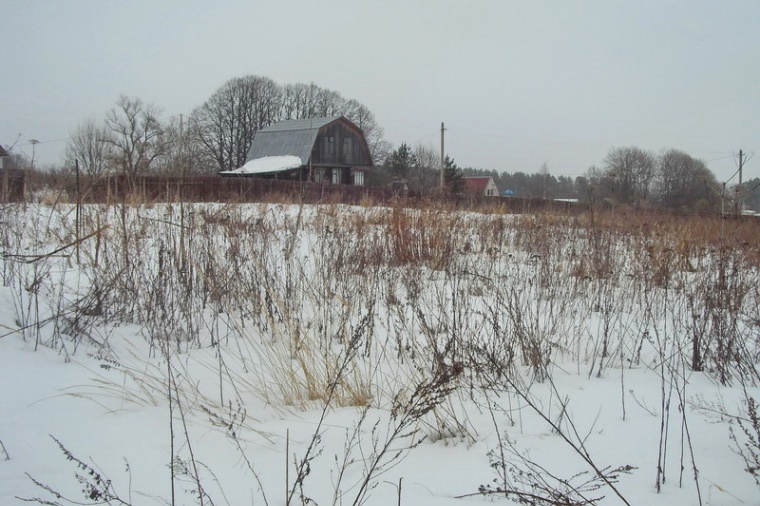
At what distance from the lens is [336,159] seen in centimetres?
3759

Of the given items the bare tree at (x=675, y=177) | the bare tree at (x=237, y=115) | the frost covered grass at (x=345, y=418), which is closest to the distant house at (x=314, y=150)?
the bare tree at (x=237, y=115)

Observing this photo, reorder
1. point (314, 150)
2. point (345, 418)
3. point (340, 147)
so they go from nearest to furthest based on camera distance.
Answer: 1. point (345, 418)
2. point (314, 150)
3. point (340, 147)

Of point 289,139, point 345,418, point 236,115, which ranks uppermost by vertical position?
point 236,115

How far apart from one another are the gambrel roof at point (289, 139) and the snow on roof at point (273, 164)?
108 centimetres

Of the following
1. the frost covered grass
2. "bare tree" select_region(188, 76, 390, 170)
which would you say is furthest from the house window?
the frost covered grass

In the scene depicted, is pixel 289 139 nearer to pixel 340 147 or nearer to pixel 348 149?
pixel 340 147

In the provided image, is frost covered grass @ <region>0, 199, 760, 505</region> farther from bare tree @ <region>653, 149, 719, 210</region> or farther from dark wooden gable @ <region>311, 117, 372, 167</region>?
bare tree @ <region>653, 149, 719, 210</region>

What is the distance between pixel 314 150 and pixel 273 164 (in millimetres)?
3622

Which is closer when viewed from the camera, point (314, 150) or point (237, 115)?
point (314, 150)

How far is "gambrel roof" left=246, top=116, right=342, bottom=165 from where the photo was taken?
116ft

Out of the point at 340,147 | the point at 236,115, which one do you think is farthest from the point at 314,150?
the point at 236,115

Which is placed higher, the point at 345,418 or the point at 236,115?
the point at 236,115

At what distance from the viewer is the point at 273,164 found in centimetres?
3391

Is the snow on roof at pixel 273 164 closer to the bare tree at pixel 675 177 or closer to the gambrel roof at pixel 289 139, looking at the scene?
the gambrel roof at pixel 289 139
